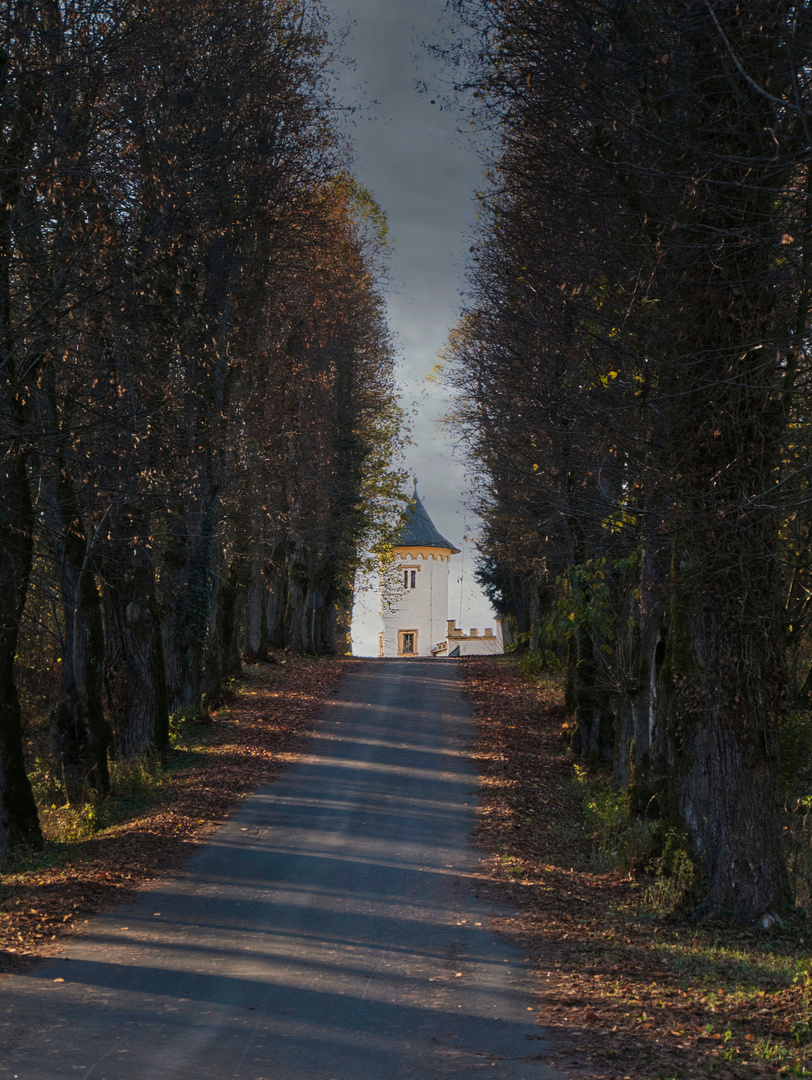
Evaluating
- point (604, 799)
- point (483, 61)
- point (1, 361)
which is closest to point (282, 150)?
point (483, 61)

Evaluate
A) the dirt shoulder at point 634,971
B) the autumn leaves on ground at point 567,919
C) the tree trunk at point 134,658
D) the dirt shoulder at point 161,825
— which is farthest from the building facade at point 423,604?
the dirt shoulder at point 634,971

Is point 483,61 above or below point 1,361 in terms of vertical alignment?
above

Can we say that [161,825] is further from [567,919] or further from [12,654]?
[567,919]

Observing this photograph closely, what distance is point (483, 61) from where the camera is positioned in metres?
10.8

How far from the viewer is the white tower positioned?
76.9 m

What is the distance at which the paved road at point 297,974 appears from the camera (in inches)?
238

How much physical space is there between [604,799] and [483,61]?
9833mm

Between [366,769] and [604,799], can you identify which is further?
[366,769]

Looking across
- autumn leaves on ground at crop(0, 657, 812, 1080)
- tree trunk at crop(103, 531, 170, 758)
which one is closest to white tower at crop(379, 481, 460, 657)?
autumn leaves on ground at crop(0, 657, 812, 1080)

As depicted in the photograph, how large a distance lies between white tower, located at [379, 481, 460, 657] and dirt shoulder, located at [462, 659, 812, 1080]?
2437 inches

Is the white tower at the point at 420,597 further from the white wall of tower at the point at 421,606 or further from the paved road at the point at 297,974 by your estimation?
the paved road at the point at 297,974

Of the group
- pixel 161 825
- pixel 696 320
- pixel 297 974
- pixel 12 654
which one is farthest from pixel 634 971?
pixel 12 654

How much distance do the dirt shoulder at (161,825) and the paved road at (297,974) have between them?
38cm

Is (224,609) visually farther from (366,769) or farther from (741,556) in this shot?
(741,556)
